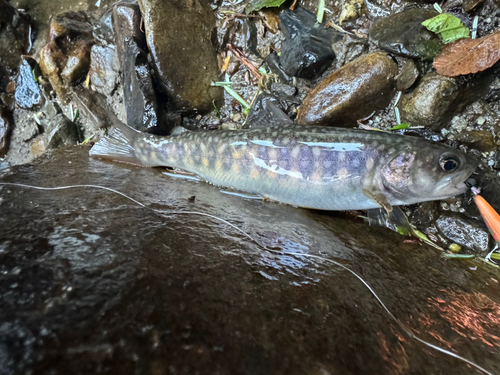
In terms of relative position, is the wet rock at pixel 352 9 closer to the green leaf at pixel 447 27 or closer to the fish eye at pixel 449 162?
the green leaf at pixel 447 27

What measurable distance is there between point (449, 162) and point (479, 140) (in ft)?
2.53

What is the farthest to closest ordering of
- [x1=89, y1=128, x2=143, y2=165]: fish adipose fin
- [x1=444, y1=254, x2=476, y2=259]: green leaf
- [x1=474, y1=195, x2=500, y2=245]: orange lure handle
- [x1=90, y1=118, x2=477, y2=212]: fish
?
[x1=89, y1=128, x2=143, y2=165]: fish adipose fin → [x1=444, y1=254, x2=476, y2=259]: green leaf → [x1=90, y1=118, x2=477, y2=212]: fish → [x1=474, y1=195, x2=500, y2=245]: orange lure handle

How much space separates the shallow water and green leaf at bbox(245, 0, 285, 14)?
10.0 feet

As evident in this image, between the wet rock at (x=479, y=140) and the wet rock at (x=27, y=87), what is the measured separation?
20.8 feet

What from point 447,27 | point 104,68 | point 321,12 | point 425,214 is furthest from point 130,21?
point 425,214

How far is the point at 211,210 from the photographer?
2854 mm

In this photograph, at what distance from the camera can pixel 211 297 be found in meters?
1.59

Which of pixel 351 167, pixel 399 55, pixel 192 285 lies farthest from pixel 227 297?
pixel 399 55

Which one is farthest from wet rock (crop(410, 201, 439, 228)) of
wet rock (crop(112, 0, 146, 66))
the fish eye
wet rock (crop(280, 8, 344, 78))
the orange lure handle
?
wet rock (crop(112, 0, 146, 66))

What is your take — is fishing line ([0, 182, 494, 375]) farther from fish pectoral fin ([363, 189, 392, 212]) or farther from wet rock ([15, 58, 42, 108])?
wet rock ([15, 58, 42, 108])

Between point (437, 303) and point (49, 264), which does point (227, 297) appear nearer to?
point (49, 264)

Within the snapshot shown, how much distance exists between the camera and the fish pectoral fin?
2.89 metres

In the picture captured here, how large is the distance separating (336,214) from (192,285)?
2.14m

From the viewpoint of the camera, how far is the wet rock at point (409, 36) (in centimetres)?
322
